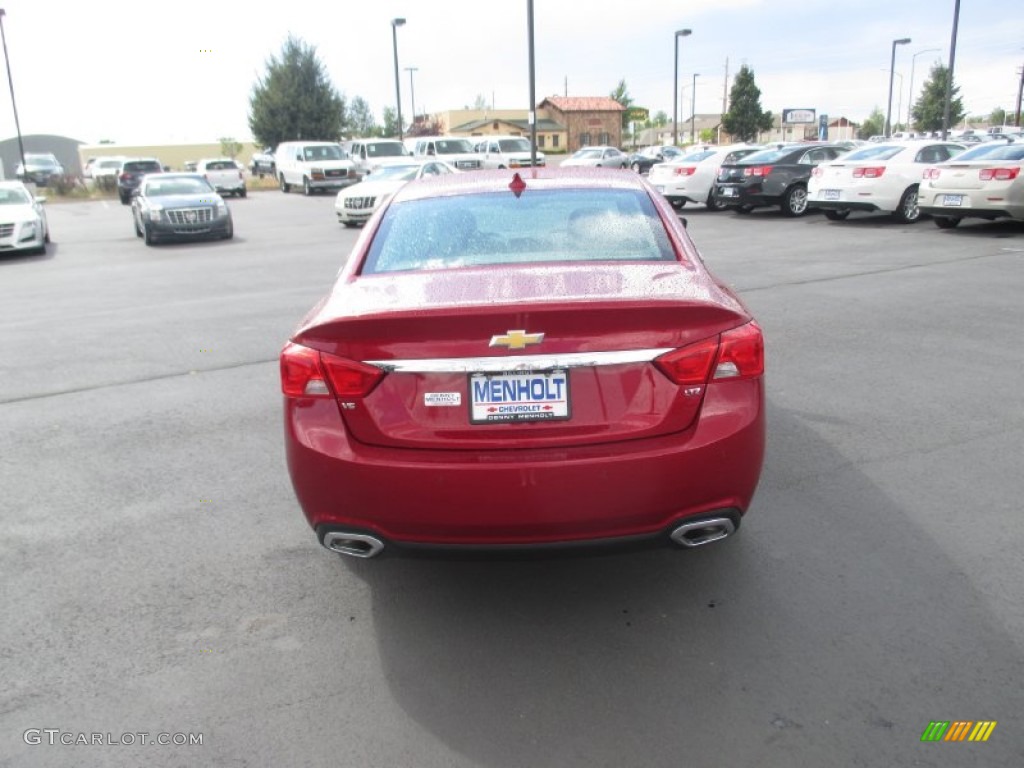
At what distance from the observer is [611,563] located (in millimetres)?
3781

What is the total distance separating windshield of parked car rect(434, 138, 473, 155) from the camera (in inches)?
1433

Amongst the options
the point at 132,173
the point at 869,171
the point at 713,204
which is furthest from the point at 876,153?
the point at 132,173

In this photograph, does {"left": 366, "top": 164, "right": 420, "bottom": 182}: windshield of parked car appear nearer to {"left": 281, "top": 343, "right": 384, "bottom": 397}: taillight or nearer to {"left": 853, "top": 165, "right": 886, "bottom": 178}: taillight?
{"left": 853, "top": 165, "right": 886, "bottom": 178}: taillight

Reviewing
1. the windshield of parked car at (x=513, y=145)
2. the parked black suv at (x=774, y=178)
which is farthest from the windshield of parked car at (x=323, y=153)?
the parked black suv at (x=774, y=178)

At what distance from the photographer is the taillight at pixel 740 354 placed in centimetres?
298

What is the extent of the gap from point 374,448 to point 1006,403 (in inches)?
182

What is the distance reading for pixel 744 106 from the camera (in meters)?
62.5

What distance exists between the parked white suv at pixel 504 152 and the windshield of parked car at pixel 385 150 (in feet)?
11.1

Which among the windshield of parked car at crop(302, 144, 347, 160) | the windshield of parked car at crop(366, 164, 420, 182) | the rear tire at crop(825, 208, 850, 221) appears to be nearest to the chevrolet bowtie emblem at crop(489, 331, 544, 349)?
the rear tire at crop(825, 208, 850, 221)

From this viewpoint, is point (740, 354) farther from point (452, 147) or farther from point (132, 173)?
point (132, 173)

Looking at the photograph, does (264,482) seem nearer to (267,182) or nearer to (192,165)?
(267,182)

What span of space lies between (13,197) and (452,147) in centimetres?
2117

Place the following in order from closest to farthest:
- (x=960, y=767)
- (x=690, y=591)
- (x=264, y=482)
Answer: (x=960, y=767) < (x=690, y=591) < (x=264, y=482)

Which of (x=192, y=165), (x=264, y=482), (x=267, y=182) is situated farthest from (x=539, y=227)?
(x=192, y=165)
